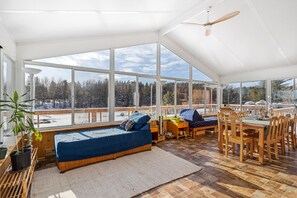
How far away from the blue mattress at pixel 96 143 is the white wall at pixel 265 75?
5359 mm

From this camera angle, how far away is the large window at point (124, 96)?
5.20 metres

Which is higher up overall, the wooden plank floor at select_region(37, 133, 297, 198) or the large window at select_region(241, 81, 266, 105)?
the large window at select_region(241, 81, 266, 105)

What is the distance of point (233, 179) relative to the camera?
8.90ft

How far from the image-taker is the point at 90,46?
183 inches

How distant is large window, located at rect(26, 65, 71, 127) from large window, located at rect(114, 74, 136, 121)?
1.39 metres

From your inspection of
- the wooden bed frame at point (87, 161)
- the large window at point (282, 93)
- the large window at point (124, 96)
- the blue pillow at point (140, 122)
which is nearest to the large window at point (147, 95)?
the large window at point (124, 96)

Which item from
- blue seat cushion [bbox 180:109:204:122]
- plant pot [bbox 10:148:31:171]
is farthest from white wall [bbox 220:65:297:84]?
plant pot [bbox 10:148:31:171]

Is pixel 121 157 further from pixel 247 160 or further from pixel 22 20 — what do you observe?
pixel 22 20

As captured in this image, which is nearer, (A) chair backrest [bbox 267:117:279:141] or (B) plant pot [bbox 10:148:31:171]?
(B) plant pot [bbox 10:148:31:171]

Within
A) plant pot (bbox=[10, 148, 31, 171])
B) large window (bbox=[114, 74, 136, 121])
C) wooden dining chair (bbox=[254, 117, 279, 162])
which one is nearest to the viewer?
plant pot (bbox=[10, 148, 31, 171])

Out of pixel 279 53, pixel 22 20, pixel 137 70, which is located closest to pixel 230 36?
pixel 279 53

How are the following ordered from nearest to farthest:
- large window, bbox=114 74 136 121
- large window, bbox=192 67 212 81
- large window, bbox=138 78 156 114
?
large window, bbox=114 74 136 121, large window, bbox=138 78 156 114, large window, bbox=192 67 212 81

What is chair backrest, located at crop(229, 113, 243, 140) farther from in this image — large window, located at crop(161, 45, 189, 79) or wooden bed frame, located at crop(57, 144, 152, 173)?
large window, located at crop(161, 45, 189, 79)

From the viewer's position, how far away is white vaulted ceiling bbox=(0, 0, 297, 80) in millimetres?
2900
